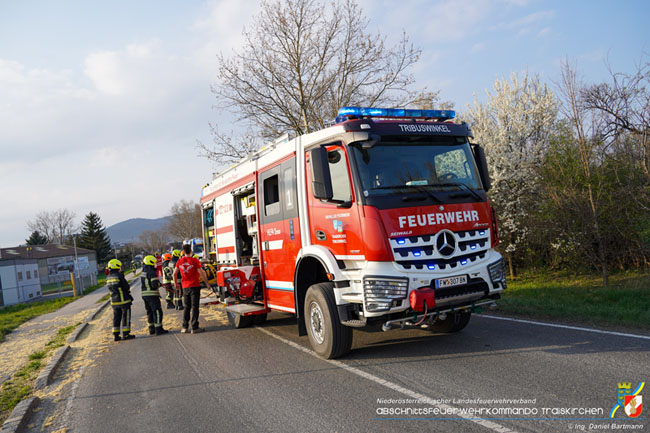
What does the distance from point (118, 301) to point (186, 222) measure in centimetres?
7363

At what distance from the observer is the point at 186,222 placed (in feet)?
265

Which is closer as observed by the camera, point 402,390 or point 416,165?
point 402,390

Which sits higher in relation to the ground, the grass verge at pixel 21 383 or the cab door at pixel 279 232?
the cab door at pixel 279 232

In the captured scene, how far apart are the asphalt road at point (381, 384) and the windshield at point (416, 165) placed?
2.24 m

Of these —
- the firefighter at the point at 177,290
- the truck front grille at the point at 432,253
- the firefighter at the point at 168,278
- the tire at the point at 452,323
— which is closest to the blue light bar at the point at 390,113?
the truck front grille at the point at 432,253

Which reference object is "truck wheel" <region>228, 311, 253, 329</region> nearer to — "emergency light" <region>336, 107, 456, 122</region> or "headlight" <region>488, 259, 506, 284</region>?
"emergency light" <region>336, 107, 456, 122</region>

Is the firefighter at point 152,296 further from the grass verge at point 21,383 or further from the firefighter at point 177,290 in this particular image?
the firefighter at point 177,290

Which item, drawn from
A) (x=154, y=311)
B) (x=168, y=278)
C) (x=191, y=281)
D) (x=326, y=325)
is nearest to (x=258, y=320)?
(x=191, y=281)

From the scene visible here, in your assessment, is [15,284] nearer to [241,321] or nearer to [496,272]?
[241,321]

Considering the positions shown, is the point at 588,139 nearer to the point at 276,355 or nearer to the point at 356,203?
the point at 356,203

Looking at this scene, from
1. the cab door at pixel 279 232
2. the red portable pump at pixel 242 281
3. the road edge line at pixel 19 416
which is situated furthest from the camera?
the red portable pump at pixel 242 281

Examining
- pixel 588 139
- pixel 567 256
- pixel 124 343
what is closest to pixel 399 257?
pixel 124 343

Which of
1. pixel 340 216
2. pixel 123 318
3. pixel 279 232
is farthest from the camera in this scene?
pixel 123 318

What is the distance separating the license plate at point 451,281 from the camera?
5.61 m
